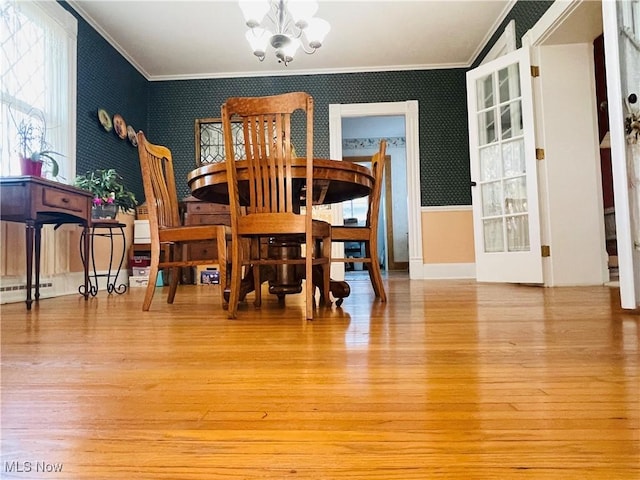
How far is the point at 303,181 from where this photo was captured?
218cm

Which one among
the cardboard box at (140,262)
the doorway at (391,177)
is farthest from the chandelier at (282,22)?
the doorway at (391,177)

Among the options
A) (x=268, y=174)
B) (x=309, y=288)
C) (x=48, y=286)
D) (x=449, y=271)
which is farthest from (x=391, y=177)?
(x=309, y=288)

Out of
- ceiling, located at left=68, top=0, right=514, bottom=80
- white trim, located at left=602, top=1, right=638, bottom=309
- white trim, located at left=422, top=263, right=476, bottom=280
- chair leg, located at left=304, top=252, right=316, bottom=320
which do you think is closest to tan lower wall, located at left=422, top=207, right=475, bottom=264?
white trim, located at left=422, top=263, right=476, bottom=280

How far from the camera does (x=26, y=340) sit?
4.35ft

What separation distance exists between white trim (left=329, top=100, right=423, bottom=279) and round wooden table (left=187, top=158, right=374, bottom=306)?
2.82 metres

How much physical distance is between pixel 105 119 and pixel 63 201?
2025 mm

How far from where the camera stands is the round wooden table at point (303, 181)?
6.36 feet

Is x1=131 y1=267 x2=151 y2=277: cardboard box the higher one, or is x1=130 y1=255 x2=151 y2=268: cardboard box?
x1=130 y1=255 x2=151 y2=268: cardboard box

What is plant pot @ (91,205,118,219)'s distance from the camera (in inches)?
137

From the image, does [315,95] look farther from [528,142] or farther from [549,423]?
Result: [549,423]

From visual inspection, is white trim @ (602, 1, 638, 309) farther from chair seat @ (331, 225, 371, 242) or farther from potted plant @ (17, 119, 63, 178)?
potted plant @ (17, 119, 63, 178)

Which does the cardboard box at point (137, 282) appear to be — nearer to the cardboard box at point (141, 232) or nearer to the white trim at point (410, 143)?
the cardboard box at point (141, 232)

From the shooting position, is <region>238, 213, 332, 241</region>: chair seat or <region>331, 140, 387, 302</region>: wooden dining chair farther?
<region>331, 140, 387, 302</region>: wooden dining chair

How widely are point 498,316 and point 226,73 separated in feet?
16.3
